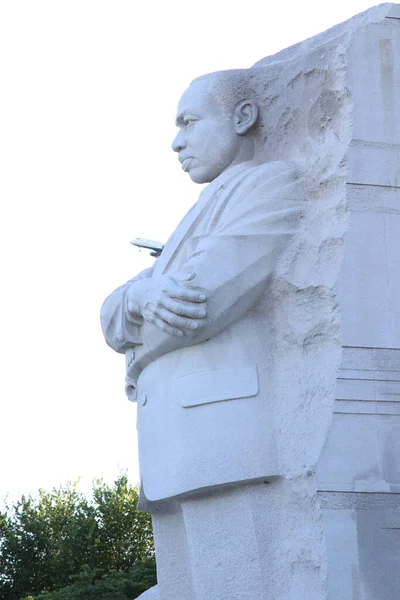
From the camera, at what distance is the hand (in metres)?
6.61

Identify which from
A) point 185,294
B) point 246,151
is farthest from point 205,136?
point 185,294

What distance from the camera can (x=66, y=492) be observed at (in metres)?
21.6

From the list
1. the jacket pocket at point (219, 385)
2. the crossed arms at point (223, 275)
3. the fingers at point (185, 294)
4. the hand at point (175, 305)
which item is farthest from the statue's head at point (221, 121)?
the jacket pocket at point (219, 385)

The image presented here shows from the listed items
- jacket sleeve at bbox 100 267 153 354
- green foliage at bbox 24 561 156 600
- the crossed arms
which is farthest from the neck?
green foliage at bbox 24 561 156 600

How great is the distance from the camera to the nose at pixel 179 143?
740cm

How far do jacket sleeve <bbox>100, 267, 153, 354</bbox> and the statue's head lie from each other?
80 cm

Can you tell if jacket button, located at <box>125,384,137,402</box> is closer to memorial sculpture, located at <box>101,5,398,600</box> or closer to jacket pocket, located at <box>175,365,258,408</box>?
memorial sculpture, located at <box>101,5,398,600</box>

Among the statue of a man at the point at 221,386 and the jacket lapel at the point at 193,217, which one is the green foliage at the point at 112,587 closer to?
the statue of a man at the point at 221,386

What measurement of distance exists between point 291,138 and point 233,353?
1.25 m

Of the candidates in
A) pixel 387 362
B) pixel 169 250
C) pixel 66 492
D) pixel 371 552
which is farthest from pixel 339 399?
pixel 66 492

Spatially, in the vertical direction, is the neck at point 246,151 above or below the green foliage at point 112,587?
above

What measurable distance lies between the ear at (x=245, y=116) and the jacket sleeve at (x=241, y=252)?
17.9 inches

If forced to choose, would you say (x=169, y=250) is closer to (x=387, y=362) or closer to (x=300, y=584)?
(x=387, y=362)

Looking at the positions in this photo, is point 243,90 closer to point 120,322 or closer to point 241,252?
point 241,252
